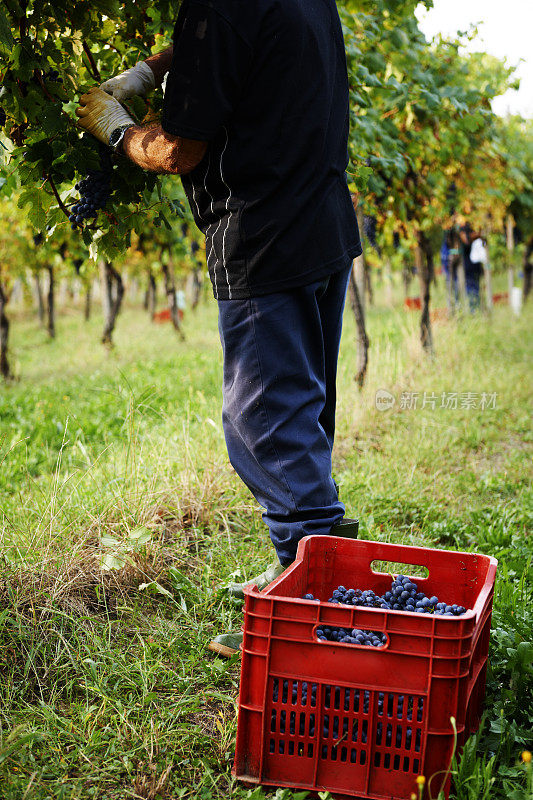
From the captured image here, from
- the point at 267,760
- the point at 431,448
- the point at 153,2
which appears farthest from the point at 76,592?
the point at 431,448

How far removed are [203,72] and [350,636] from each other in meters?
1.44

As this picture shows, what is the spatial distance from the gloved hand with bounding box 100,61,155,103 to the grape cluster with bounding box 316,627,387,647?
5.73 feet

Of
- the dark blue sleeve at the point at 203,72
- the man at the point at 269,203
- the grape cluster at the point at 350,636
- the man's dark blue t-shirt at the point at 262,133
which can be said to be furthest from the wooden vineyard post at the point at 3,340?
the grape cluster at the point at 350,636

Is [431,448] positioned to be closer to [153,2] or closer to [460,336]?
[153,2]

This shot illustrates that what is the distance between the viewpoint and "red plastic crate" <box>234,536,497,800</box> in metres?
1.62

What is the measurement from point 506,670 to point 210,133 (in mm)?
1701

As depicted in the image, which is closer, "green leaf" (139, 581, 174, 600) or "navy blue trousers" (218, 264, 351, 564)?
"navy blue trousers" (218, 264, 351, 564)

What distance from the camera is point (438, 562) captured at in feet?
7.00

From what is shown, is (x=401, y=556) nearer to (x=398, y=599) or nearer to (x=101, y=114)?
(x=398, y=599)

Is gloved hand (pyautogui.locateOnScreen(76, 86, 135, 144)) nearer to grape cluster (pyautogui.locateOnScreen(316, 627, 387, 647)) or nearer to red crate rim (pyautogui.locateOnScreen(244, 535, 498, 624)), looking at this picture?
red crate rim (pyautogui.locateOnScreen(244, 535, 498, 624))

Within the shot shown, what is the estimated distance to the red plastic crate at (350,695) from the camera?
162 cm

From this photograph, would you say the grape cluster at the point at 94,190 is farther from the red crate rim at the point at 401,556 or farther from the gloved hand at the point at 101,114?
the red crate rim at the point at 401,556

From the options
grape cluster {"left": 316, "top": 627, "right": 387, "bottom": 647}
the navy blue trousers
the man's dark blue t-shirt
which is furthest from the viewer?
the navy blue trousers

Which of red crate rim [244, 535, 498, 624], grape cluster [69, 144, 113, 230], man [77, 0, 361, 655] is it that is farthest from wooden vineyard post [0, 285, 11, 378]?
red crate rim [244, 535, 498, 624]
